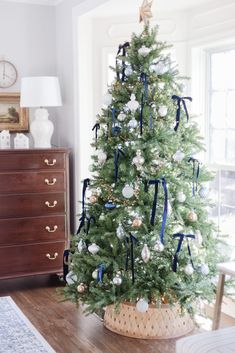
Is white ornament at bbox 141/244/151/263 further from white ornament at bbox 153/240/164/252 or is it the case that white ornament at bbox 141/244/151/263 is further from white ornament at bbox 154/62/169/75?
white ornament at bbox 154/62/169/75

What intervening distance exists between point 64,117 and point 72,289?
1.86 metres

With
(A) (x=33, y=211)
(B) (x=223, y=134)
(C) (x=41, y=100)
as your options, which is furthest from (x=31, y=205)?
(B) (x=223, y=134)

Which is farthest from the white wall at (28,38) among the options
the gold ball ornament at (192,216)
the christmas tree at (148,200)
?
the gold ball ornament at (192,216)

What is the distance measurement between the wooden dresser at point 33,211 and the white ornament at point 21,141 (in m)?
0.23

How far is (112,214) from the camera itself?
10.8 ft

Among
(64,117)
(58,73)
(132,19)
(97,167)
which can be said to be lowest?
(97,167)

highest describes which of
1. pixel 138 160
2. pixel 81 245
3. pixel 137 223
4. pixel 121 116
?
pixel 121 116

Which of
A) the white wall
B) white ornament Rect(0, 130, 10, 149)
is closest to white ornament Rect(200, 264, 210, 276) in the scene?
white ornament Rect(0, 130, 10, 149)

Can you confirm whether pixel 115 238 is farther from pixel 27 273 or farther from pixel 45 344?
pixel 27 273

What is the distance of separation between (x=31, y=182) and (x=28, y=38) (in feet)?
4.57

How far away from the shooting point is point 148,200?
323 centimetres

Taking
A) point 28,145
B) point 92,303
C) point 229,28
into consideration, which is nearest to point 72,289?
point 92,303

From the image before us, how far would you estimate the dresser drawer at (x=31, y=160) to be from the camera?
422 centimetres

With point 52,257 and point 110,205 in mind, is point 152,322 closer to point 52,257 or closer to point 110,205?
point 110,205
